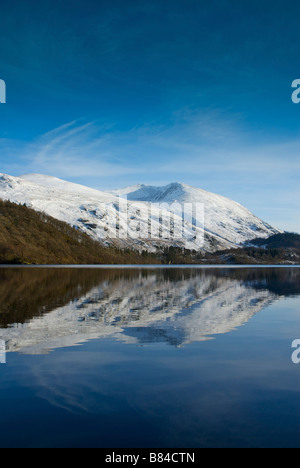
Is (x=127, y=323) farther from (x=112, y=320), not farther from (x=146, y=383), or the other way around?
(x=146, y=383)

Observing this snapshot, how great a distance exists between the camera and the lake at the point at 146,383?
10984mm

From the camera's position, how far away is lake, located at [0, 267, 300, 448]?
10984 millimetres

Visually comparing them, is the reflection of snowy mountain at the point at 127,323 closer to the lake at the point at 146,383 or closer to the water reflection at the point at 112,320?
the water reflection at the point at 112,320

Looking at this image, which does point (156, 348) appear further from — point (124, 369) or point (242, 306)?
point (242, 306)

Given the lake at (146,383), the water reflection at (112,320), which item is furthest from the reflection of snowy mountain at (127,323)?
the lake at (146,383)

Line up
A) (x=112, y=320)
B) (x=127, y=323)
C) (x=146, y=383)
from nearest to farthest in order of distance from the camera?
(x=146, y=383) → (x=127, y=323) → (x=112, y=320)

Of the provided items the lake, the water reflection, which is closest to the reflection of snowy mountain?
the water reflection

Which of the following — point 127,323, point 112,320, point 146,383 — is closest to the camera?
point 146,383

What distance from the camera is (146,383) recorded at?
604 inches

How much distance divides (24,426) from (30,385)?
12.1 ft

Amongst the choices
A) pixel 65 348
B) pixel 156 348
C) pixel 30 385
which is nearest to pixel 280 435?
pixel 30 385

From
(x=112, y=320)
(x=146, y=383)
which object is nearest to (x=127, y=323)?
(x=112, y=320)

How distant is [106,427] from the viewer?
37.0 feet

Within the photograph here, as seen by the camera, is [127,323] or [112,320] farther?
[112,320]
